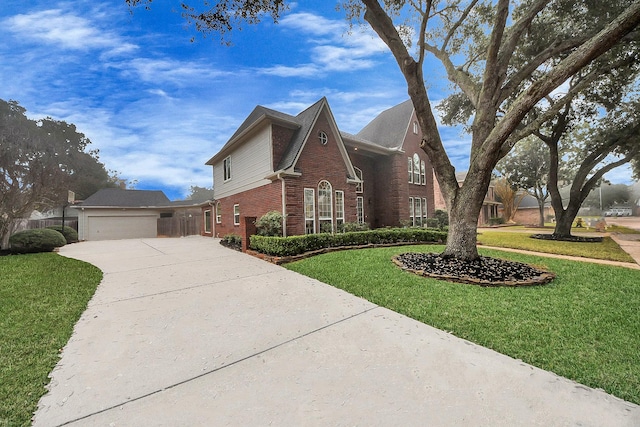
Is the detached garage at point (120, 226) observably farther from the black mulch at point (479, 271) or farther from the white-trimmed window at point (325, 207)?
the black mulch at point (479, 271)

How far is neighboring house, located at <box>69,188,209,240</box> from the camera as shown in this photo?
20.3 m

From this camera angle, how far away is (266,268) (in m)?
6.98

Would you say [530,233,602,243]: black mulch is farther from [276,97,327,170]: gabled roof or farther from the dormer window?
[276,97,327,170]: gabled roof

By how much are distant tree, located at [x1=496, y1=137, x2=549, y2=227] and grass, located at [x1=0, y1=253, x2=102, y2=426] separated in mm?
34146

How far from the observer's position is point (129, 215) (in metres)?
22.0

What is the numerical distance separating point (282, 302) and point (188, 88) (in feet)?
40.8

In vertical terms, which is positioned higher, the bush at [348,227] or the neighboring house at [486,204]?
the neighboring house at [486,204]

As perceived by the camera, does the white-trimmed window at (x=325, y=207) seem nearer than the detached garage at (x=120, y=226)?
Yes

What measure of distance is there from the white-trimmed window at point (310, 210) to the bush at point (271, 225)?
1.58m

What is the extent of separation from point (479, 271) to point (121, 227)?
86.3ft

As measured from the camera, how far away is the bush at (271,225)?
9898 millimetres

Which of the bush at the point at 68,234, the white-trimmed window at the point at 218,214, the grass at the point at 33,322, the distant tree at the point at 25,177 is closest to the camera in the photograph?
the grass at the point at 33,322

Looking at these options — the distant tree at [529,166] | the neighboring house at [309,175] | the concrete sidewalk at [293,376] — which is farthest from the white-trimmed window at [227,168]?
the distant tree at [529,166]

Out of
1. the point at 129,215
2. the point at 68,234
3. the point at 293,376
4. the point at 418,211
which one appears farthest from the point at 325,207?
the point at 129,215
